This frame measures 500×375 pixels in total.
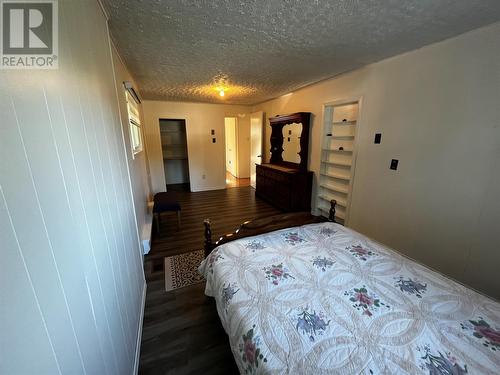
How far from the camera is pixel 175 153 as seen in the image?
20.1ft

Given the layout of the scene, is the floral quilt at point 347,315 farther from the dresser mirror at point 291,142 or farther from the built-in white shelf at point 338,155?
the dresser mirror at point 291,142

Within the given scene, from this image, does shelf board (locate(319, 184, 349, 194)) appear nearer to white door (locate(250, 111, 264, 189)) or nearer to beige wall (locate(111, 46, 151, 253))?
white door (locate(250, 111, 264, 189))

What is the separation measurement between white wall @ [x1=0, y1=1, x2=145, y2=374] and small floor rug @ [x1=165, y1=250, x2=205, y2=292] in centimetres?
90

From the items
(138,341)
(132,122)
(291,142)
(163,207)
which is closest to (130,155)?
(132,122)

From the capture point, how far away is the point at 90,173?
0.91 metres

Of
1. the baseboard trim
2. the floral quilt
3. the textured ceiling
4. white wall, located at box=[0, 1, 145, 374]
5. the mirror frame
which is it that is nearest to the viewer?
white wall, located at box=[0, 1, 145, 374]

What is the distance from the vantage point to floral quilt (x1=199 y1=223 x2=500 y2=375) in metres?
0.81

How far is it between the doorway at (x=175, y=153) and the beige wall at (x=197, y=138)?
2.03ft

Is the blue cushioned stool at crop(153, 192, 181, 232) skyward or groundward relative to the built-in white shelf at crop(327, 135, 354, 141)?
groundward

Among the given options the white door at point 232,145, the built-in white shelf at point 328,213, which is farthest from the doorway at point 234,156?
the built-in white shelf at point 328,213

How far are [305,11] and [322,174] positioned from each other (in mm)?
2526

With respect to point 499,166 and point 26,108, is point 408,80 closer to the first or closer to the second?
point 499,166

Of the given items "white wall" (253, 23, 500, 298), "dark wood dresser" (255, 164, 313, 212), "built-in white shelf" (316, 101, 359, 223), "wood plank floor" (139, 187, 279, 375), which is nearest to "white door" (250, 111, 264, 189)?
"dark wood dresser" (255, 164, 313, 212)

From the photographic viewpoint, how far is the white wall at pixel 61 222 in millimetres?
429
